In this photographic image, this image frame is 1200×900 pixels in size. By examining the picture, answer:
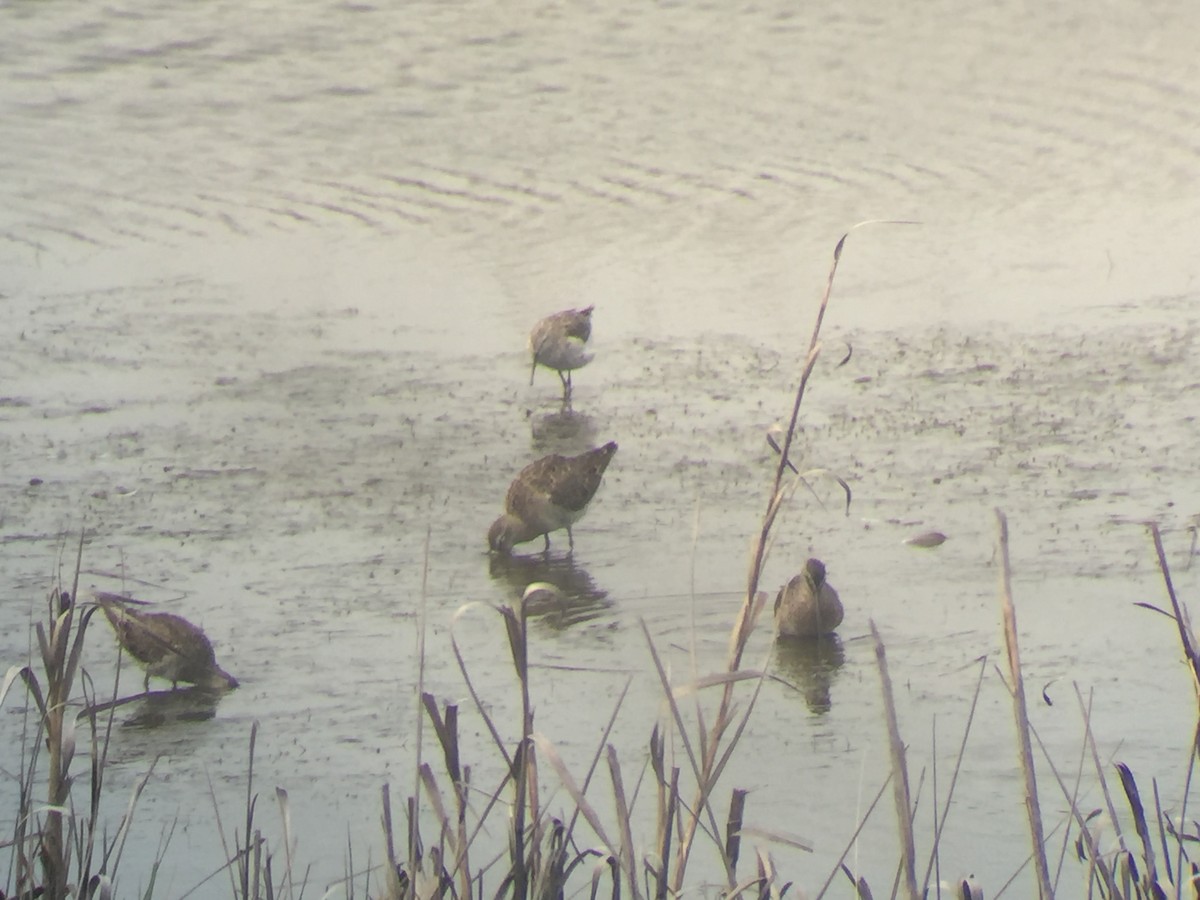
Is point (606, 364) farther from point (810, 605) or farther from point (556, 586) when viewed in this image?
point (810, 605)

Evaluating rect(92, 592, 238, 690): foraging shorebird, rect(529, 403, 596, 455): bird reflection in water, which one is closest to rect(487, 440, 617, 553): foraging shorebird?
rect(529, 403, 596, 455): bird reflection in water

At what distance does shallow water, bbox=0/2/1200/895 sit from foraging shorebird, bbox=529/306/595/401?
0.54 feet

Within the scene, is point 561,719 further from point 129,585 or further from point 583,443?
point 583,443

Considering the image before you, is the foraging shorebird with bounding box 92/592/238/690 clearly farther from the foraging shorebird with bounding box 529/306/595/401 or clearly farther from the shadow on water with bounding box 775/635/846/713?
the foraging shorebird with bounding box 529/306/595/401

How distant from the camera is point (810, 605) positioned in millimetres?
5176


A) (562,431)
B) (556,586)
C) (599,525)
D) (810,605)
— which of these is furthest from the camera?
(562,431)

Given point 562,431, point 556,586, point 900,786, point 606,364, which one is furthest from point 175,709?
point 606,364

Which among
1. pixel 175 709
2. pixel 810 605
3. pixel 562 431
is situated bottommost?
pixel 175 709

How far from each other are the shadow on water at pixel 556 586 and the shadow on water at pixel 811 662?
62 centimetres

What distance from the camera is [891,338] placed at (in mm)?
8297

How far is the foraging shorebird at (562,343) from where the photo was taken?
7.68m

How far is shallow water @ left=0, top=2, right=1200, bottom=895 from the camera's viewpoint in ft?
15.8

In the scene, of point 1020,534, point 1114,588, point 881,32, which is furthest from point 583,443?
point 881,32

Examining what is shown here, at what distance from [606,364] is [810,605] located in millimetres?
3189
